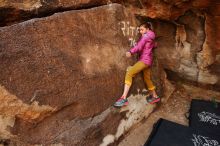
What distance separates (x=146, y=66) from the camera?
3.54 m

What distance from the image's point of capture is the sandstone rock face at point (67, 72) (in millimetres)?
2609

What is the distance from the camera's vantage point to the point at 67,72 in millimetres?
2896

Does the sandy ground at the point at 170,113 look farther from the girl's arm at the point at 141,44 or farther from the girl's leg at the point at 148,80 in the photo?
the girl's arm at the point at 141,44

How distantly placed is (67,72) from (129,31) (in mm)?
1150

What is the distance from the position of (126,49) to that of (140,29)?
33 centimetres

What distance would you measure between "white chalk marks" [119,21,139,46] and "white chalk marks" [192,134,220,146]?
147cm

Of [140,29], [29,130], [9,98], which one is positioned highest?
[140,29]

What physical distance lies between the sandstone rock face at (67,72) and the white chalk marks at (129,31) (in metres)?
0.02

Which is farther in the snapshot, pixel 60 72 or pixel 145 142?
pixel 145 142

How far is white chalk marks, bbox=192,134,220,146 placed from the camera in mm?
3379

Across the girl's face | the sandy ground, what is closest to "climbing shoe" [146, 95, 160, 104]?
the sandy ground

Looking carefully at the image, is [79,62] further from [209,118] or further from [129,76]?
[209,118]

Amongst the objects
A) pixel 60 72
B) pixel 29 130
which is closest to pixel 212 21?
pixel 60 72

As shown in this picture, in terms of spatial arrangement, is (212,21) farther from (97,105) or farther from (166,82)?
(97,105)
